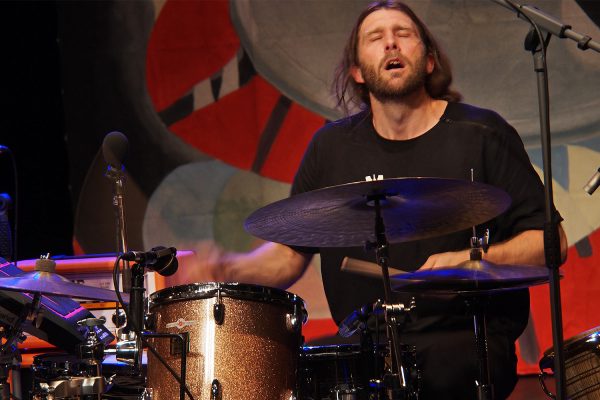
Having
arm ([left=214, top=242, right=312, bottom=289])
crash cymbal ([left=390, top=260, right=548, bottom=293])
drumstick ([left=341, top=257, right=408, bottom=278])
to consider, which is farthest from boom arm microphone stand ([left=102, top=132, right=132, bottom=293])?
crash cymbal ([left=390, top=260, right=548, bottom=293])

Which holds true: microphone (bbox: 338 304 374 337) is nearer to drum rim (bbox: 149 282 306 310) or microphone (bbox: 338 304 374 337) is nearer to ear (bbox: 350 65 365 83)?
drum rim (bbox: 149 282 306 310)

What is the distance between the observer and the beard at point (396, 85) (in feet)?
10.6

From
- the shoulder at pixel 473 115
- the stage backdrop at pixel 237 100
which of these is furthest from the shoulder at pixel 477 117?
the stage backdrop at pixel 237 100

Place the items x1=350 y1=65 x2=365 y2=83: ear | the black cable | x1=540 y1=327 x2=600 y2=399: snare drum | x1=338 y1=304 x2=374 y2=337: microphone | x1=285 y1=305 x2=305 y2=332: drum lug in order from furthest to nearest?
x1=350 y1=65 x2=365 y2=83: ear < x1=540 y1=327 x2=600 y2=399: snare drum < x1=285 y1=305 x2=305 y2=332: drum lug < x1=338 y1=304 x2=374 y2=337: microphone < the black cable

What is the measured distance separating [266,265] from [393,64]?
900mm

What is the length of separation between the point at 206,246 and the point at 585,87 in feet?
6.85

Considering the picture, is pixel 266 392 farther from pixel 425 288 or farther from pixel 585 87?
pixel 585 87

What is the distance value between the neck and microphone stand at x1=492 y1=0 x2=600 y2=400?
906mm

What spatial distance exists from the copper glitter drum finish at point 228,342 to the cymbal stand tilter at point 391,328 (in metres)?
0.41

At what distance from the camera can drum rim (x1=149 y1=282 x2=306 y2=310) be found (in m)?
2.61

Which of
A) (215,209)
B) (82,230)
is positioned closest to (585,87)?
(215,209)

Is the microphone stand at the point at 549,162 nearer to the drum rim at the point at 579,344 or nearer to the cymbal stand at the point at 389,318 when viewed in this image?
the cymbal stand at the point at 389,318

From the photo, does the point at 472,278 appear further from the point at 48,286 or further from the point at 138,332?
the point at 48,286

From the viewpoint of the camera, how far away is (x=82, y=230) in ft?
15.2
